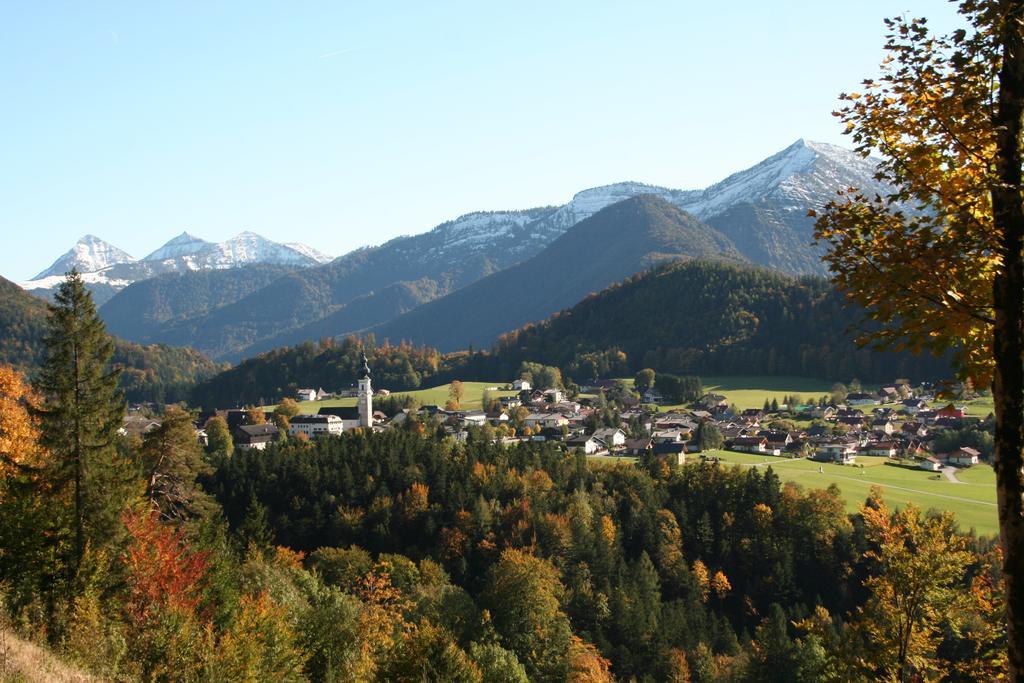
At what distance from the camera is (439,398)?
154 metres

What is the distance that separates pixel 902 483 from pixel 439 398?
89.0 m

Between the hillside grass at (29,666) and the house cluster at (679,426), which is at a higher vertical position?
the hillside grass at (29,666)

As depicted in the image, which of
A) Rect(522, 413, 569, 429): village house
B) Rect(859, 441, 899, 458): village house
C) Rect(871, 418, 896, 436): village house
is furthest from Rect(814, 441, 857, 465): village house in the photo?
Rect(522, 413, 569, 429): village house

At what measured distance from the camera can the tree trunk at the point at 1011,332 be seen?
758cm

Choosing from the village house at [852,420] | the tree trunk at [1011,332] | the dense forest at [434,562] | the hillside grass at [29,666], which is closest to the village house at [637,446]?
the dense forest at [434,562]

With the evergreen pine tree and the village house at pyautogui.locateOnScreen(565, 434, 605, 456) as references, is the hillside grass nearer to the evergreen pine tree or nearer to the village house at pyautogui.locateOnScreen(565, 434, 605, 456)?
the evergreen pine tree

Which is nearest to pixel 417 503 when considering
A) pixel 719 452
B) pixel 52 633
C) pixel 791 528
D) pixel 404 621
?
pixel 404 621

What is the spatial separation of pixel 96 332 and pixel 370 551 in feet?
154

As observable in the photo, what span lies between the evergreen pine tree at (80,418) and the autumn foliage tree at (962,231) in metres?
25.2

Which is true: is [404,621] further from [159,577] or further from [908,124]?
[908,124]

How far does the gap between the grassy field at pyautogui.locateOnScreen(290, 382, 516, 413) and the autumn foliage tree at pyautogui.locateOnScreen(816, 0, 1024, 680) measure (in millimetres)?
133105

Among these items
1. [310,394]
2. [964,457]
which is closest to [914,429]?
[964,457]

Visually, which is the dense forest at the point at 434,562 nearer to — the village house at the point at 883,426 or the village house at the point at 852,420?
the village house at the point at 883,426

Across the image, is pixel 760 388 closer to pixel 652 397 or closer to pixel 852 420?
pixel 652 397
